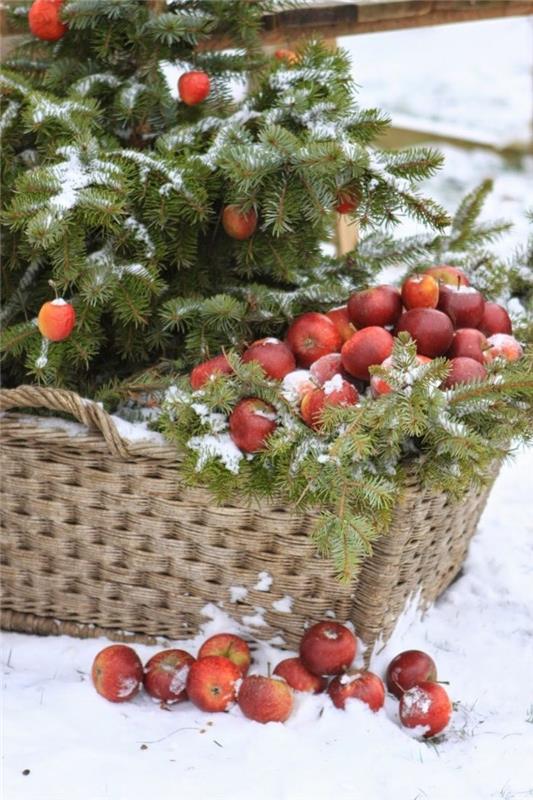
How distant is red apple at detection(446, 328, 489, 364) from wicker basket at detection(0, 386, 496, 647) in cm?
26

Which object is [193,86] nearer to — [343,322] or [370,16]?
[343,322]

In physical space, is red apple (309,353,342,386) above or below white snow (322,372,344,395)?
below

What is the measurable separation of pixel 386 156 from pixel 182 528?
0.76 metres

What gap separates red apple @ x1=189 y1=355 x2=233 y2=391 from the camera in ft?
4.83

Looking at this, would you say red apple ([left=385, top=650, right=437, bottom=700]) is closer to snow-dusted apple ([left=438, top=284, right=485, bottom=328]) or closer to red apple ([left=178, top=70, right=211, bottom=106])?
snow-dusted apple ([left=438, top=284, right=485, bottom=328])

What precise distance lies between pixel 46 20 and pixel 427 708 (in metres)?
1.49

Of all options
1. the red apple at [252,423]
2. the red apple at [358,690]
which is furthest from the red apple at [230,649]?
the red apple at [252,423]

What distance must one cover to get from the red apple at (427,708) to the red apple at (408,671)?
0.04 meters

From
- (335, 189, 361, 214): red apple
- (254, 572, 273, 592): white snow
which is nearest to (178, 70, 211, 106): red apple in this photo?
(335, 189, 361, 214): red apple

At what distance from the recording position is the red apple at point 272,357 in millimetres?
1513

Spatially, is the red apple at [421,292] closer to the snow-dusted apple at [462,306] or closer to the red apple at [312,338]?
the snow-dusted apple at [462,306]

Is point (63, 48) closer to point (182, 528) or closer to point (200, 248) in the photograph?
point (200, 248)

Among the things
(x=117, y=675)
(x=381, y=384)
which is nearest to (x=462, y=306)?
(x=381, y=384)

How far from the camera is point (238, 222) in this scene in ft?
5.35
